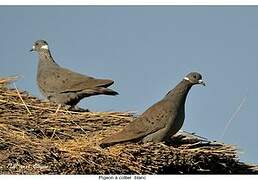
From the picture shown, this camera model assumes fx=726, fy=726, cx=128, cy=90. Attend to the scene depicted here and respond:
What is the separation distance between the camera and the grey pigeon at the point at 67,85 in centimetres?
374

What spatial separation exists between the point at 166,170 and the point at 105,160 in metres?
0.31

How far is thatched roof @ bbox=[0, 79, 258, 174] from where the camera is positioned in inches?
132

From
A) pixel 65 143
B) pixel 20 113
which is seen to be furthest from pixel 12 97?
pixel 65 143

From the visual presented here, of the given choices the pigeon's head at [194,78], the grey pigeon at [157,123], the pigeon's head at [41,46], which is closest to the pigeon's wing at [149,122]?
the grey pigeon at [157,123]

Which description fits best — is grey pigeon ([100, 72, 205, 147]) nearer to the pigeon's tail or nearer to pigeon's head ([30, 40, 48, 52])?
the pigeon's tail

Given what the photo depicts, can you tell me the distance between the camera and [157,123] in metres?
3.62

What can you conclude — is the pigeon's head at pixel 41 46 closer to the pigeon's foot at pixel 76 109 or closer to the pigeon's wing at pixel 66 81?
the pigeon's wing at pixel 66 81

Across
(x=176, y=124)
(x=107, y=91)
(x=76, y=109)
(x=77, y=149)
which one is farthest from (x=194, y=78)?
(x=77, y=149)

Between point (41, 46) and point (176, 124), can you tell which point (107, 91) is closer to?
point (176, 124)

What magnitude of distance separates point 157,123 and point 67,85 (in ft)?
1.81

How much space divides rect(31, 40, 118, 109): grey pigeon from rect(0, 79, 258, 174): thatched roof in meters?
0.16

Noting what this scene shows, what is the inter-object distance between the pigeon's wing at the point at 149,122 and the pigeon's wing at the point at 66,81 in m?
0.26

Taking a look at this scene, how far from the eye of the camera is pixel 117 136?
3512mm
